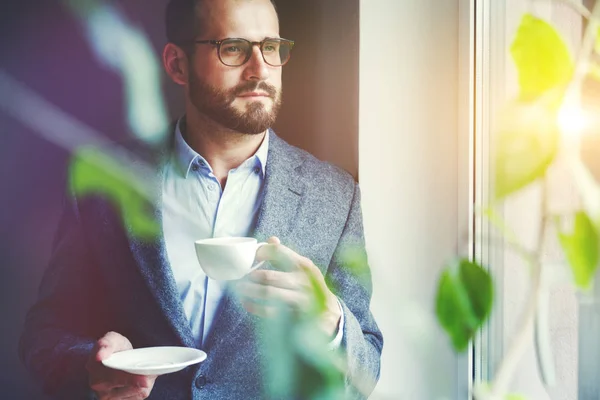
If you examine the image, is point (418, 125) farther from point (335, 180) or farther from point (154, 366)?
point (154, 366)

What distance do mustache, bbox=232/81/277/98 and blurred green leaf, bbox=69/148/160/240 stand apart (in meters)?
0.24

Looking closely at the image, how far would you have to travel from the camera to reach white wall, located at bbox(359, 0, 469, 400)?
3.74 feet

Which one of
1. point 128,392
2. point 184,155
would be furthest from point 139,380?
point 184,155

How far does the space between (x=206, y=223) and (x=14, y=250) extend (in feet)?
1.09

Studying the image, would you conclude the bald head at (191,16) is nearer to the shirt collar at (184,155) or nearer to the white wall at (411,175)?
the shirt collar at (184,155)

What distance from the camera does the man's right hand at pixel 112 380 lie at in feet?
3.30

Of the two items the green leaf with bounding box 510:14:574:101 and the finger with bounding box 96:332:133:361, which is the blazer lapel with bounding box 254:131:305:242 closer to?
the finger with bounding box 96:332:133:361

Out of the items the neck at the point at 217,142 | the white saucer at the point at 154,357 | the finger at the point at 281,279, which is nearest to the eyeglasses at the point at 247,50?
the neck at the point at 217,142

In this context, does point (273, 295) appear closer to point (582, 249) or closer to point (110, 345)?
point (110, 345)

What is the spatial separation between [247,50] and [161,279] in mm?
426

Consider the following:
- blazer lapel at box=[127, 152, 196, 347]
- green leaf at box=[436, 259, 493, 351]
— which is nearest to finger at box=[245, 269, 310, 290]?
blazer lapel at box=[127, 152, 196, 347]

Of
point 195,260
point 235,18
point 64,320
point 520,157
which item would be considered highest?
point 235,18

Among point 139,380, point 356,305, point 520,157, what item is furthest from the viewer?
point 356,305

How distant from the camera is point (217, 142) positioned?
1082 mm
